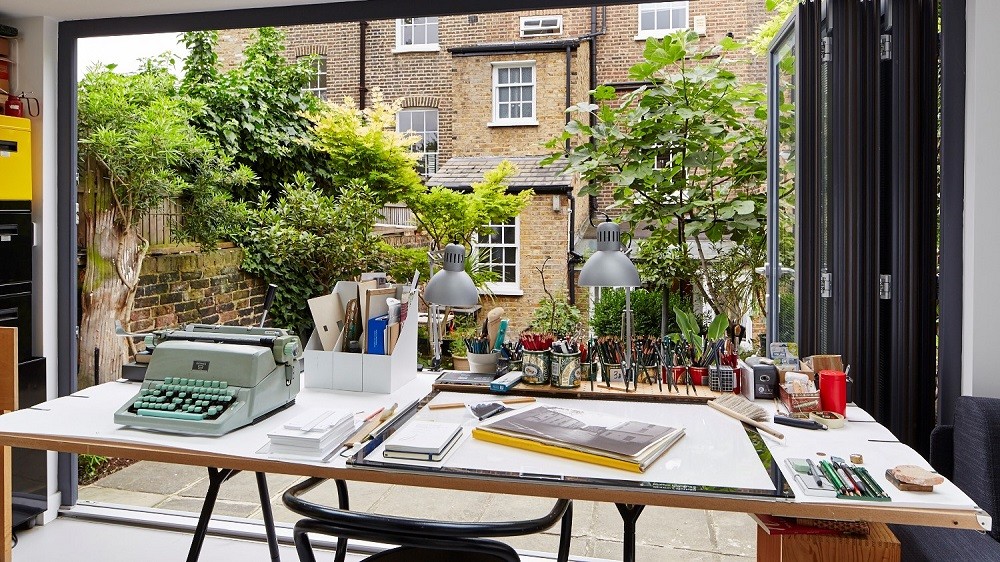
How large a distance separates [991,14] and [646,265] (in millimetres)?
3614

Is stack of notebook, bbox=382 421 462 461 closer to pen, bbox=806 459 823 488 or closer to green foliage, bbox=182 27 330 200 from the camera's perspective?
pen, bbox=806 459 823 488

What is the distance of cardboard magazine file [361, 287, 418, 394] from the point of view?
2.47m

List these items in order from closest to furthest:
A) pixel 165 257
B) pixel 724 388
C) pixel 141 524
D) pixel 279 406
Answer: pixel 279 406 → pixel 724 388 → pixel 141 524 → pixel 165 257

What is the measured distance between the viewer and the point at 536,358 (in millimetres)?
2492

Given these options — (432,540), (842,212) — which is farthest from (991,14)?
(432,540)

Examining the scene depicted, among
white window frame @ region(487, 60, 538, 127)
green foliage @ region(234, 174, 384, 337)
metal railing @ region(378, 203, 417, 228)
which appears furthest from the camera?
white window frame @ region(487, 60, 538, 127)

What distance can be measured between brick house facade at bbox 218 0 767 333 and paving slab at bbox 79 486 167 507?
5.07 metres

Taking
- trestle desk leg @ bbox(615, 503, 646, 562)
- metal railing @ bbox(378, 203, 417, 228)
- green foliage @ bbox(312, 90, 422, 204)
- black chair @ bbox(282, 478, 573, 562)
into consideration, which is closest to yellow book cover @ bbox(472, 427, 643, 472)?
trestle desk leg @ bbox(615, 503, 646, 562)

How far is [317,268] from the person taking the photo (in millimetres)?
6809

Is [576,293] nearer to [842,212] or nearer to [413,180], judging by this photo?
[413,180]

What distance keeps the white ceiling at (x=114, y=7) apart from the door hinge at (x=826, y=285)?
2.33 m

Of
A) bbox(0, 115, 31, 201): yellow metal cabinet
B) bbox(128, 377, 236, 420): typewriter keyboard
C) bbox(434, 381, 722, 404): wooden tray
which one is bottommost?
bbox(434, 381, 722, 404): wooden tray

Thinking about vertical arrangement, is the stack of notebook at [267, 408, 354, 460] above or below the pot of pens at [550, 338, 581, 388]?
below

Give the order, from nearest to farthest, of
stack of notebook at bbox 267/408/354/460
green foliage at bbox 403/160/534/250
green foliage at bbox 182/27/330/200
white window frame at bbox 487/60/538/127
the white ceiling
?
stack of notebook at bbox 267/408/354/460 < the white ceiling < green foliage at bbox 182/27/330/200 < green foliage at bbox 403/160/534/250 < white window frame at bbox 487/60/538/127
